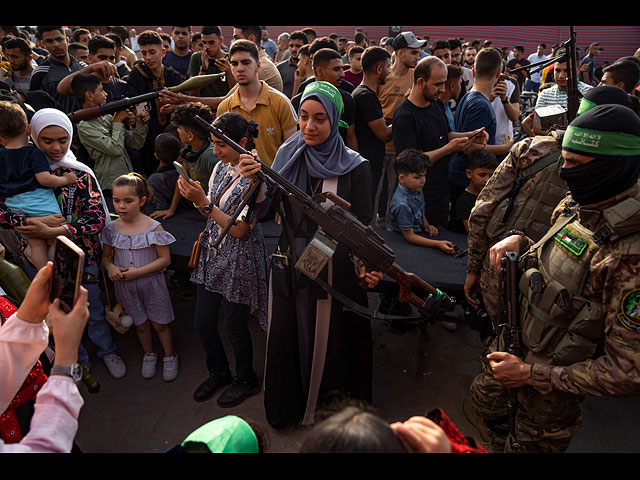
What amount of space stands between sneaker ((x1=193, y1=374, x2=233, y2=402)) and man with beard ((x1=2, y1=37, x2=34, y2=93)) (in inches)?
189

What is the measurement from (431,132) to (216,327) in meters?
2.81

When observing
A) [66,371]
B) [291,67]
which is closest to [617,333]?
[66,371]

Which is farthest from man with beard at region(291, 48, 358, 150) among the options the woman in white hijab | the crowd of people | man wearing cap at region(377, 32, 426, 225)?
the woman in white hijab

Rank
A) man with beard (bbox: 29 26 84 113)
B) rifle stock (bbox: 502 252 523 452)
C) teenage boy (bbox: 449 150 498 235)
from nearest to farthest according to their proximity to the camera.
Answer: rifle stock (bbox: 502 252 523 452), teenage boy (bbox: 449 150 498 235), man with beard (bbox: 29 26 84 113)

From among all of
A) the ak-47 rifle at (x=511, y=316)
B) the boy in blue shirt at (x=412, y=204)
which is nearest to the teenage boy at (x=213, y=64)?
the boy in blue shirt at (x=412, y=204)

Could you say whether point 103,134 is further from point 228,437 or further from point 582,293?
point 582,293

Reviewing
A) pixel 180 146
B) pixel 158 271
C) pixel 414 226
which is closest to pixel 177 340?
pixel 158 271

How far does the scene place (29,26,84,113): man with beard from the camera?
4.99 meters

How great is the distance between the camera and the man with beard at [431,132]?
402cm

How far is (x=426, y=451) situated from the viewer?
1.09 metres

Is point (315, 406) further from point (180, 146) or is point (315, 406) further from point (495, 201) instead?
point (180, 146)

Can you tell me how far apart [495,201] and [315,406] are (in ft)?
6.47

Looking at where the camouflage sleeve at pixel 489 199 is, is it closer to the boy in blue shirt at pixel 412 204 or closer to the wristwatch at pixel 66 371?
the boy in blue shirt at pixel 412 204

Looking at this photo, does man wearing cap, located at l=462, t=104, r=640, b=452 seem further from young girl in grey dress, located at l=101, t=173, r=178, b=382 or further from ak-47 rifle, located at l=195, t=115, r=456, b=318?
young girl in grey dress, located at l=101, t=173, r=178, b=382
